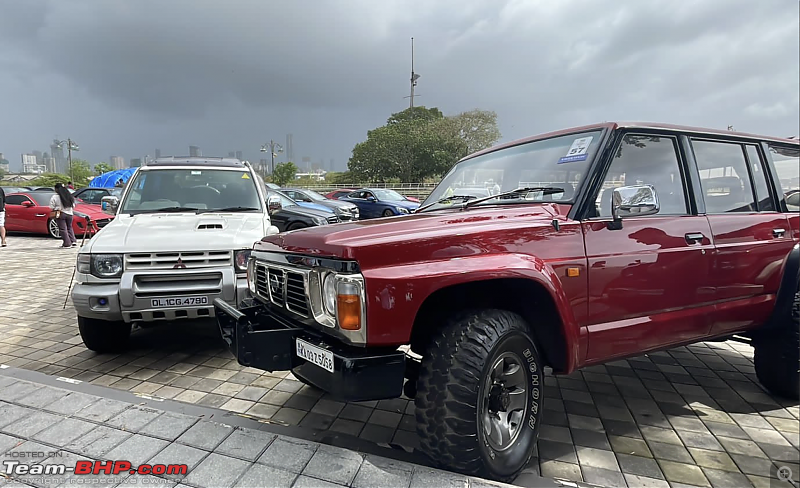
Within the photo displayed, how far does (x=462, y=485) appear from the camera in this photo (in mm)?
1987

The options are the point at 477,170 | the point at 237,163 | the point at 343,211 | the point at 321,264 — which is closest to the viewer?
the point at 321,264

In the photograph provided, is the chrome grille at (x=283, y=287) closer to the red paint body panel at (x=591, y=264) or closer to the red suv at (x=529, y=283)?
the red suv at (x=529, y=283)

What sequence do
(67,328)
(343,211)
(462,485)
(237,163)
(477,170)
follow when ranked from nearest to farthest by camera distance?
(462,485) → (477,170) → (67,328) → (237,163) → (343,211)

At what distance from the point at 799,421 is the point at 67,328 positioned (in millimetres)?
6738

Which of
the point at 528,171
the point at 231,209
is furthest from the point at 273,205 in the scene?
the point at 528,171

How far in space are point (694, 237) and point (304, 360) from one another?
2525 millimetres

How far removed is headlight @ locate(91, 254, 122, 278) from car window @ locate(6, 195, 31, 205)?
483 inches

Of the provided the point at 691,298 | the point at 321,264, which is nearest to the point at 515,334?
the point at 321,264

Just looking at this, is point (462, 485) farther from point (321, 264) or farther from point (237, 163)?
point (237, 163)

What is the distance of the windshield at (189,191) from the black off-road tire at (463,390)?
11.7 ft

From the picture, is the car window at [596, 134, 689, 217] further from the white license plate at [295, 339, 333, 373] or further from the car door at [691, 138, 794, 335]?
the white license plate at [295, 339, 333, 373]

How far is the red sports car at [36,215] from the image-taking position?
12.5 m

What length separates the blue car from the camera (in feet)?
59.0

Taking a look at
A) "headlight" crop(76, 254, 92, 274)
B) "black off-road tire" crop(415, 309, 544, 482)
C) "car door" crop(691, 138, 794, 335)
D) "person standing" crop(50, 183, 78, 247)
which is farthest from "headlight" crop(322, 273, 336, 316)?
"person standing" crop(50, 183, 78, 247)
